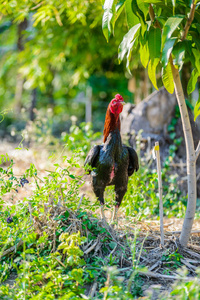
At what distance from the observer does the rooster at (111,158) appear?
240 centimetres

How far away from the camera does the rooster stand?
2.40 metres

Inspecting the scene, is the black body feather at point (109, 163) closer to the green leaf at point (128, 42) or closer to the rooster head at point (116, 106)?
the rooster head at point (116, 106)

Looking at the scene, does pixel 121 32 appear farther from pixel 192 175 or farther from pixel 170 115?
pixel 192 175

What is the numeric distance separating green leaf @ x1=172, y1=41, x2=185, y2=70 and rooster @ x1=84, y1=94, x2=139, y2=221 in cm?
68

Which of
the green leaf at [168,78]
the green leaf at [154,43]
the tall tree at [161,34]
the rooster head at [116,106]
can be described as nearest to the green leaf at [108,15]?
the tall tree at [161,34]

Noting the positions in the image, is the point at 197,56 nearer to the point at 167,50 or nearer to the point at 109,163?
the point at 167,50

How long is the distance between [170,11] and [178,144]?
8.81 ft

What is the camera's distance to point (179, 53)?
1.72m

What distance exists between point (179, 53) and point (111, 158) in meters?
0.96

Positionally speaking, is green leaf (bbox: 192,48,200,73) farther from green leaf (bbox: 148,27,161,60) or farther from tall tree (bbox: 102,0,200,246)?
green leaf (bbox: 148,27,161,60)

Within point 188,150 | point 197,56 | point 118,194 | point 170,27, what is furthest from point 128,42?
point 118,194

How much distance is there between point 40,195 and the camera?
2156 mm

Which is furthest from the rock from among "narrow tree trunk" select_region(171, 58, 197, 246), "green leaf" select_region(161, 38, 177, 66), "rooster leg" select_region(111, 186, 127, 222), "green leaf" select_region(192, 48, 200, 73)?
"green leaf" select_region(161, 38, 177, 66)

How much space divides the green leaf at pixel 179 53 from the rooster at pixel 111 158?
682 mm
